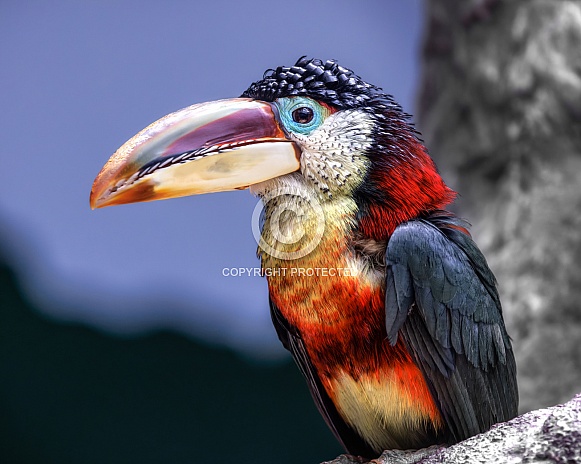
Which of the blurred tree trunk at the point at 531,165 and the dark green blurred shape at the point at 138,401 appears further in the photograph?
the dark green blurred shape at the point at 138,401

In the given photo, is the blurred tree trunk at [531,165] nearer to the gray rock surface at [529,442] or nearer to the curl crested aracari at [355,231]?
the curl crested aracari at [355,231]

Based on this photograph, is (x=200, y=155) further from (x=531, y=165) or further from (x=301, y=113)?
(x=531, y=165)

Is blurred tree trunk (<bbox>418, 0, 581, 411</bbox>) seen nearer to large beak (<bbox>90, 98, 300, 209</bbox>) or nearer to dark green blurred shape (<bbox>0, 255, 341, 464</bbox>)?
dark green blurred shape (<bbox>0, 255, 341, 464</bbox>)

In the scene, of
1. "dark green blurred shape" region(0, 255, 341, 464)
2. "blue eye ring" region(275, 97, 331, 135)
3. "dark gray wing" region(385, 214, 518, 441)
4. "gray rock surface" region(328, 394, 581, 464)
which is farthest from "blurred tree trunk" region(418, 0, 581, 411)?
"blue eye ring" region(275, 97, 331, 135)

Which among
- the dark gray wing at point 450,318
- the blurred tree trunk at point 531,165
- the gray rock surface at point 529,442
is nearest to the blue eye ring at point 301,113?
the dark gray wing at point 450,318

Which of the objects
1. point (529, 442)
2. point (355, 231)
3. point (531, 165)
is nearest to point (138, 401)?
point (531, 165)

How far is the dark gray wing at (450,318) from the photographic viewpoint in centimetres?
157

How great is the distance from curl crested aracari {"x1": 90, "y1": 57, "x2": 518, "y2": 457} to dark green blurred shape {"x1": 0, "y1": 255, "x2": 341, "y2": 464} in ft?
7.27

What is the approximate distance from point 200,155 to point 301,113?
0.27 meters

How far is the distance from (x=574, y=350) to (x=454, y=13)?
1841 millimetres

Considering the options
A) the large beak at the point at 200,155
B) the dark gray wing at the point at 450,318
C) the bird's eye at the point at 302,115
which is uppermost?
the bird's eye at the point at 302,115

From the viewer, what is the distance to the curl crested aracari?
1563 mm

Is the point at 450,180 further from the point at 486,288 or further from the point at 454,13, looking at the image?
the point at 486,288

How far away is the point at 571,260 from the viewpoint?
131 inches
